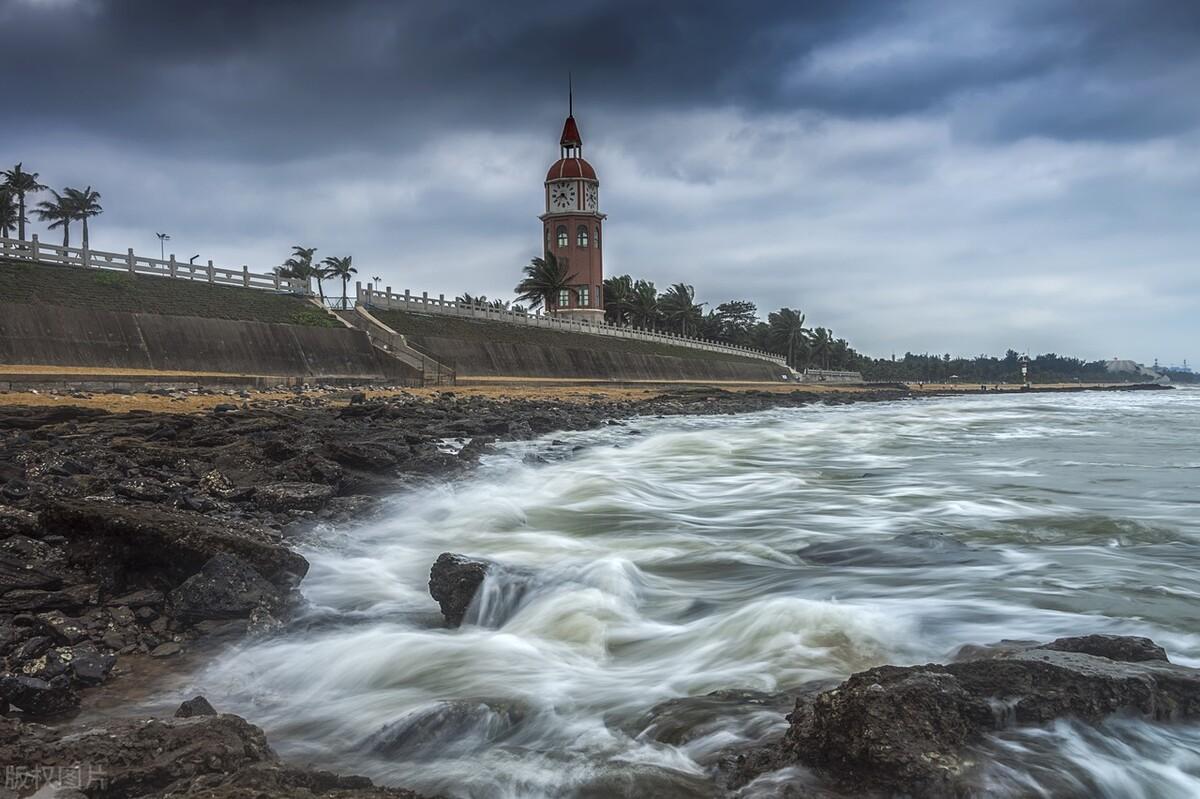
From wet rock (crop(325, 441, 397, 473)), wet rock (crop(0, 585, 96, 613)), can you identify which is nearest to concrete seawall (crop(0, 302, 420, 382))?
wet rock (crop(325, 441, 397, 473))

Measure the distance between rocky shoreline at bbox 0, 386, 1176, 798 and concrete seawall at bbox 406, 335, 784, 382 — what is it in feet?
92.3

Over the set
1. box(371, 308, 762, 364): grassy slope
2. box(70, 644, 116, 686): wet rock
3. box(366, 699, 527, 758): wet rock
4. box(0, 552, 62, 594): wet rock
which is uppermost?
box(371, 308, 762, 364): grassy slope

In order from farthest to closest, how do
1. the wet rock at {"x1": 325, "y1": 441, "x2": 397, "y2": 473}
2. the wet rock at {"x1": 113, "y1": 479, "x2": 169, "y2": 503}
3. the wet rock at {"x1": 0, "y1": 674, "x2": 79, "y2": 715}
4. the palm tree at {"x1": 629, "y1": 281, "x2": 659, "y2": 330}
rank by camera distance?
1. the palm tree at {"x1": 629, "y1": 281, "x2": 659, "y2": 330}
2. the wet rock at {"x1": 325, "y1": 441, "x2": 397, "y2": 473}
3. the wet rock at {"x1": 113, "y1": 479, "x2": 169, "y2": 503}
4. the wet rock at {"x1": 0, "y1": 674, "x2": 79, "y2": 715}

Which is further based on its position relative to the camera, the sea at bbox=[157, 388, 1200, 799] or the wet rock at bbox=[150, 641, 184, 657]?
the wet rock at bbox=[150, 641, 184, 657]

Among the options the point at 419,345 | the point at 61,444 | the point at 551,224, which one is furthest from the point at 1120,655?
the point at 551,224

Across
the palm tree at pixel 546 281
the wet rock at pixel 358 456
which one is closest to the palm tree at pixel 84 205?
the palm tree at pixel 546 281

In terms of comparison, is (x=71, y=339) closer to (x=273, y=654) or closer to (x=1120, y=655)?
(x=273, y=654)

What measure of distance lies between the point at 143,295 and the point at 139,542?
30.4 meters

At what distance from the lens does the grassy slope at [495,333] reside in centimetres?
4175

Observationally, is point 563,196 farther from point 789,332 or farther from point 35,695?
point 35,695

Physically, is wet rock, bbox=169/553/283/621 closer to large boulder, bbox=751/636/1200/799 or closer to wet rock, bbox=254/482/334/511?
wet rock, bbox=254/482/334/511

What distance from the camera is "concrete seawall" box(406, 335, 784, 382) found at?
40875 millimetres

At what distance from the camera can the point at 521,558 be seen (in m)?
7.48

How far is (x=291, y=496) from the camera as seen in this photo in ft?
26.4
